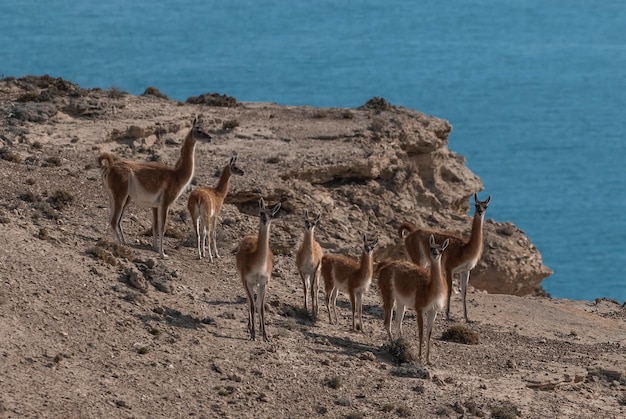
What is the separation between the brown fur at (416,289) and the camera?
23312 mm

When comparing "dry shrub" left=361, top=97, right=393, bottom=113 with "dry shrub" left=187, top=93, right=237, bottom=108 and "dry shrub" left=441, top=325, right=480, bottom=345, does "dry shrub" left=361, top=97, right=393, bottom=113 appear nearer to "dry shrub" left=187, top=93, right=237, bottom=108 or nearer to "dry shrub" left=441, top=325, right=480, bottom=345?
"dry shrub" left=187, top=93, right=237, bottom=108

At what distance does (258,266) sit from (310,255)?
2.27 metres

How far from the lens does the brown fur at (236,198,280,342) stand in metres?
22.9

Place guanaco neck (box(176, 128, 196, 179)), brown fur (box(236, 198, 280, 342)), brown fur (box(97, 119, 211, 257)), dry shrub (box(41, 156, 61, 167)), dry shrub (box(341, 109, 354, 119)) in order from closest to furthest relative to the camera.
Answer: brown fur (box(236, 198, 280, 342))
brown fur (box(97, 119, 211, 257))
guanaco neck (box(176, 128, 196, 179))
dry shrub (box(41, 156, 61, 167))
dry shrub (box(341, 109, 354, 119))

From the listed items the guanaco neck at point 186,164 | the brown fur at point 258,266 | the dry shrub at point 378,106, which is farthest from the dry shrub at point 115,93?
the brown fur at point 258,266

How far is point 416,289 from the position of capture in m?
23.6

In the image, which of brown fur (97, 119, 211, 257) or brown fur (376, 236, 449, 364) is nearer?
brown fur (376, 236, 449, 364)

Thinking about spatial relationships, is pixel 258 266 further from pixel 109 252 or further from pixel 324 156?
pixel 324 156

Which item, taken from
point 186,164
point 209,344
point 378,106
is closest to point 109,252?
point 186,164

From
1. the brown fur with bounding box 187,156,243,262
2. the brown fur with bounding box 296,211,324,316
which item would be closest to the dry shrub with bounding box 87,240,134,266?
the brown fur with bounding box 187,156,243,262

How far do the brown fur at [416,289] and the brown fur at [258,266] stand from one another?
2152mm

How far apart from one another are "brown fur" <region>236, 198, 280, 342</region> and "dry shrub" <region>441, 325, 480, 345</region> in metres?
4.04

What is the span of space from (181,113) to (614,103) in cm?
15419

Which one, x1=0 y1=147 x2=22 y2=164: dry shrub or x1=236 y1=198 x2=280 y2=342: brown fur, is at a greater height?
x1=0 y1=147 x2=22 y2=164: dry shrub
